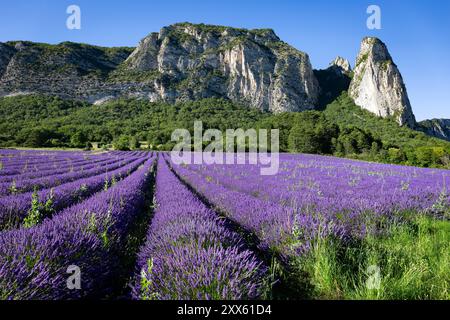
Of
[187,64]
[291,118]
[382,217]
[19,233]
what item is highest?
[187,64]

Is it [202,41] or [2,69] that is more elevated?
[202,41]

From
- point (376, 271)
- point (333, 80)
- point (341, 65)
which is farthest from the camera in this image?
point (341, 65)

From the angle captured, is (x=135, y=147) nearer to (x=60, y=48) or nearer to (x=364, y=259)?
(x=364, y=259)

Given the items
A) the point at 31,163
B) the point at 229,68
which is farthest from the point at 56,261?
the point at 229,68

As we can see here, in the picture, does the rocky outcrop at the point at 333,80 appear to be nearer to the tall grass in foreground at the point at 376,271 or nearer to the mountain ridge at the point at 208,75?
the mountain ridge at the point at 208,75

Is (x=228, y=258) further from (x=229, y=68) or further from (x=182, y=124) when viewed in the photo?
(x=229, y=68)

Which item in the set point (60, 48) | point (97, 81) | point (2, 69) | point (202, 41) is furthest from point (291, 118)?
point (2, 69)
